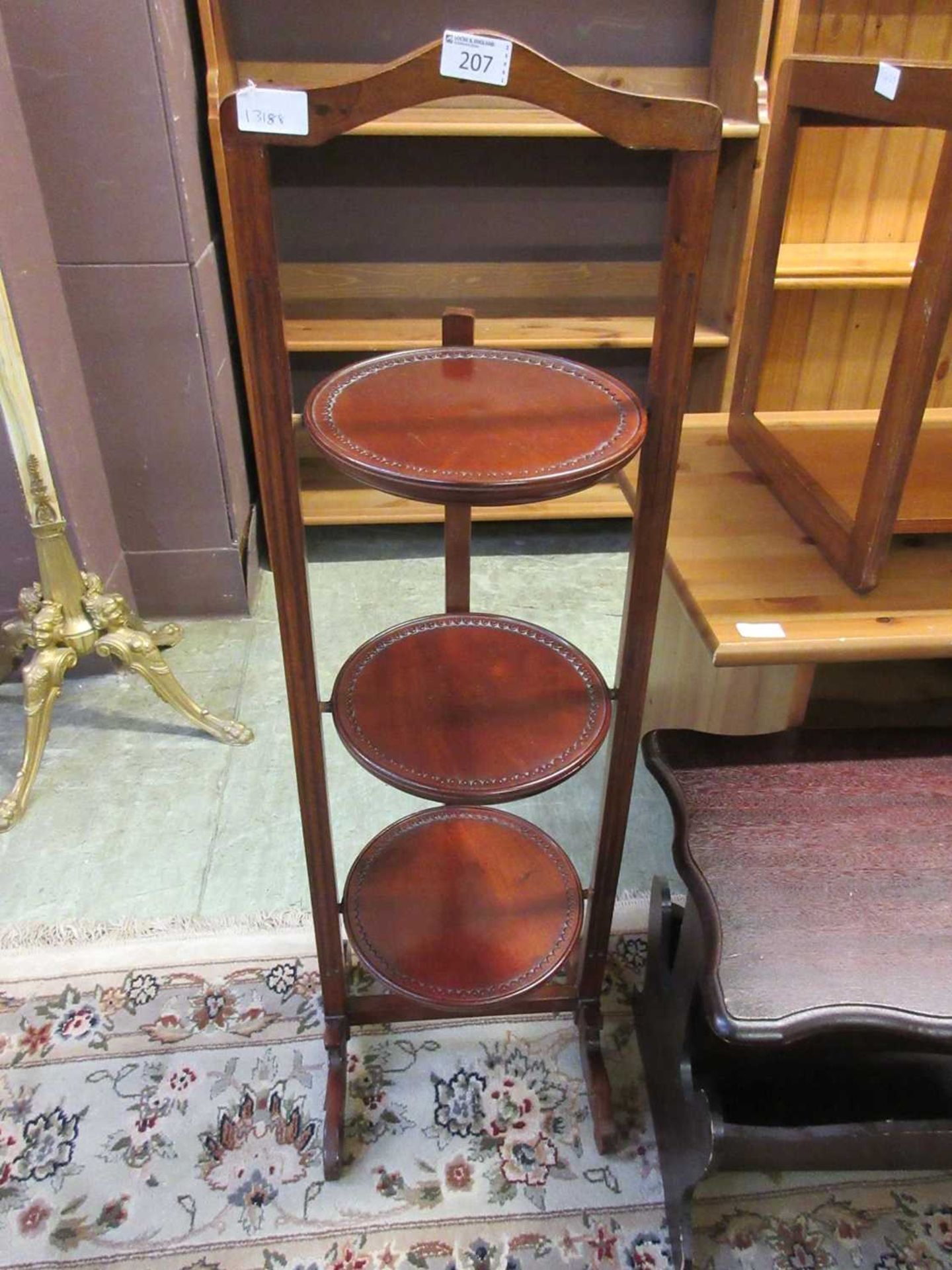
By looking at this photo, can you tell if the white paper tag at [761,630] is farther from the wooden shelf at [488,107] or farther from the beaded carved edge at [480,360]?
the wooden shelf at [488,107]

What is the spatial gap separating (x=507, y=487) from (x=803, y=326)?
204 cm

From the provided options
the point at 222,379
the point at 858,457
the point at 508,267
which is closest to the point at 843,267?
the point at 508,267

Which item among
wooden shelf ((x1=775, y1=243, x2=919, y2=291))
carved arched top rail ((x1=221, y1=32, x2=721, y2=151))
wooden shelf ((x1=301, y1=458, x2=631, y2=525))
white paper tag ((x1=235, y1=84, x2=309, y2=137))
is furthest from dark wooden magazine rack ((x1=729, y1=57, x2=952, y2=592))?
wooden shelf ((x1=301, y1=458, x2=631, y2=525))

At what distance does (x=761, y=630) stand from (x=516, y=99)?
65cm

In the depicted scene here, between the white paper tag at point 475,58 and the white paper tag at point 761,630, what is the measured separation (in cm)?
66

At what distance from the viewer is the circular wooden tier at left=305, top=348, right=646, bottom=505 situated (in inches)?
30.1

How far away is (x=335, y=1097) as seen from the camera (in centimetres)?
120

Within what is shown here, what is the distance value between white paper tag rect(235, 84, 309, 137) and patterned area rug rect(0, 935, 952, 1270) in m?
1.16

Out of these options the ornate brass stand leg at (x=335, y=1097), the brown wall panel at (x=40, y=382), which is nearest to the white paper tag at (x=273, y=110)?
the ornate brass stand leg at (x=335, y=1097)

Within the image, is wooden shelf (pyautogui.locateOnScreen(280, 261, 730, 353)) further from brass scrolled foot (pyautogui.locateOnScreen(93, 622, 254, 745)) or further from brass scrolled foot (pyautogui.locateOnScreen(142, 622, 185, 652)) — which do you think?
brass scrolled foot (pyautogui.locateOnScreen(93, 622, 254, 745))

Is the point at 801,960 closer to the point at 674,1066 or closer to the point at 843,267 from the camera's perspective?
the point at 674,1066

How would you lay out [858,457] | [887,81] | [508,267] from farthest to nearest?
1. [508,267]
2. [858,457]
3. [887,81]

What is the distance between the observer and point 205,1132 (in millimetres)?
1207

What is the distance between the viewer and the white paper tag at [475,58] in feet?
2.04
